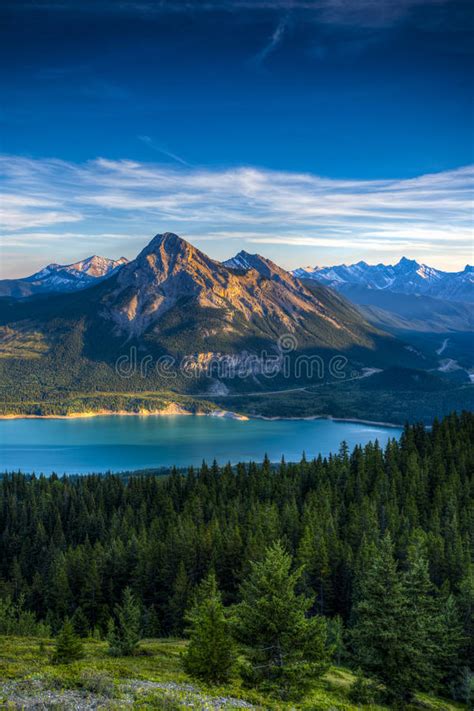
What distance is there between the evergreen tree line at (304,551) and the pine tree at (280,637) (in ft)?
0.76

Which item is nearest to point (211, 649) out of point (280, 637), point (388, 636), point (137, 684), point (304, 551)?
Answer: point (280, 637)

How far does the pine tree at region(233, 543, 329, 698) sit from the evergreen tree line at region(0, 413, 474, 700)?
23 cm

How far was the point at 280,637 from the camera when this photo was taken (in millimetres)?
27047

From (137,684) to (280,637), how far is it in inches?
283

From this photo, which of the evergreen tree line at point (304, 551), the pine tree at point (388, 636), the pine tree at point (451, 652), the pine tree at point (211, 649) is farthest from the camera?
the pine tree at point (451, 652)

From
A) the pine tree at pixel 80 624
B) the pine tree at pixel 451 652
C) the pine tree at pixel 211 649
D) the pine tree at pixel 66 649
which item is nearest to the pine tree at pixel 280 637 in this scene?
the pine tree at pixel 211 649

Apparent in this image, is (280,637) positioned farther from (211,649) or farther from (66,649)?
(66,649)

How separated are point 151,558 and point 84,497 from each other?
43.6 meters

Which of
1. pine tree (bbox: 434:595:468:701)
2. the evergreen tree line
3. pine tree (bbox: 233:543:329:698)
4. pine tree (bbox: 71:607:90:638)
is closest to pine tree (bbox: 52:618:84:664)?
the evergreen tree line

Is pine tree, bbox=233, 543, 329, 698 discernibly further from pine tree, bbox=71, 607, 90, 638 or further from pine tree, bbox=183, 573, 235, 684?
pine tree, bbox=71, 607, 90, 638

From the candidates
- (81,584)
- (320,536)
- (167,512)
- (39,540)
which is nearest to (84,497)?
(39,540)

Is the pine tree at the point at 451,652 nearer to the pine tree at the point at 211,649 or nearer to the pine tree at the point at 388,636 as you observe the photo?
the pine tree at the point at 388,636

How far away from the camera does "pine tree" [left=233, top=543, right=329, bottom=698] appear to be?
88.3 feet

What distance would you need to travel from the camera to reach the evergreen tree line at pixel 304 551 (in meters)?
32.7
